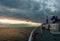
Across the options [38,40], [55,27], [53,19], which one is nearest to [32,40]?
[38,40]

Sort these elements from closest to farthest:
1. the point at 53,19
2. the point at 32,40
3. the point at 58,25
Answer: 1. the point at 32,40
2. the point at 58,25
3. the point at 53,19

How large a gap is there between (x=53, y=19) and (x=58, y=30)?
5.76m

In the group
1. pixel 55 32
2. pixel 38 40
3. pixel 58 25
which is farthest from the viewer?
pixel 55 32

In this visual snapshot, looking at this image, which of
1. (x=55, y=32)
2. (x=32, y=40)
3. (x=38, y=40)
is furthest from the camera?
(x=55, y=32)

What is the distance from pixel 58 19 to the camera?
133 ft

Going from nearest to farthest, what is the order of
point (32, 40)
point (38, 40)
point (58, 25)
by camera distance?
1. point (32, 40)
2. point (38, 40)
3. point (58, 25)

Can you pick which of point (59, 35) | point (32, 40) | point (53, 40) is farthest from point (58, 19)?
point (32, 40)

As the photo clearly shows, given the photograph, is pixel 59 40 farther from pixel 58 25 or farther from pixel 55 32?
pixel 55 32

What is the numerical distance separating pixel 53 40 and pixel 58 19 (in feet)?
30.4

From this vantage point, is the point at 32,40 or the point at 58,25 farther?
the point at 58,25

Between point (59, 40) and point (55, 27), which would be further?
point (55, 27)

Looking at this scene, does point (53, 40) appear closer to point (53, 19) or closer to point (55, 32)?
point (55, 32)

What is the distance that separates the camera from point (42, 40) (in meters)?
31.6

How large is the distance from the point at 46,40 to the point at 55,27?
185 inches
